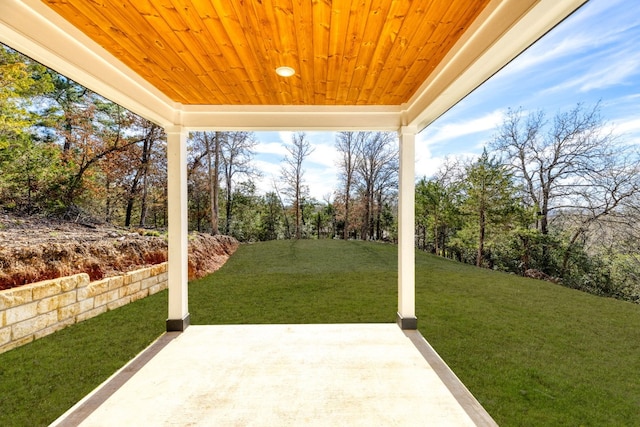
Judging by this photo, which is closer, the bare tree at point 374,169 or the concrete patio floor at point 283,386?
the concrete patio floor at point 283,386

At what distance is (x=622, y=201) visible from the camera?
7477mm

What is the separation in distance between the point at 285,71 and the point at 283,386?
269 centimetres

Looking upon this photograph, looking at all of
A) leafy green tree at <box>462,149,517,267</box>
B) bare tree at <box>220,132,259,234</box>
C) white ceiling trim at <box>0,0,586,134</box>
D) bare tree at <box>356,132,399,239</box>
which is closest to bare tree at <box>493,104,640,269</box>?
leafy green tree at <box>462,149,517,267</box>

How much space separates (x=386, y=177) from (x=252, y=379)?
12796 millimetres

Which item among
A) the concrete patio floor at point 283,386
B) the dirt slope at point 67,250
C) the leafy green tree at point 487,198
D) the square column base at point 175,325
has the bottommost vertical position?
the concrete patio floor at point 283,386

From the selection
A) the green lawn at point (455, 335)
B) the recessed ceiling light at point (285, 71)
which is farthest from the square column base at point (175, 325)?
the recessed ceiling light at point (285, 71)

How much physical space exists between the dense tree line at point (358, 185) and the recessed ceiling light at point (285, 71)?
5687mm

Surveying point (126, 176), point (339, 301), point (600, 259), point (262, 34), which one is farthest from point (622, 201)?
point (126, 176)

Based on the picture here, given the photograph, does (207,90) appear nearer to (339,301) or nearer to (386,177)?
(339,301)

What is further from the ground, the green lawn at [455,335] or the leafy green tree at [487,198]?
the leafy green tree at [487,198]

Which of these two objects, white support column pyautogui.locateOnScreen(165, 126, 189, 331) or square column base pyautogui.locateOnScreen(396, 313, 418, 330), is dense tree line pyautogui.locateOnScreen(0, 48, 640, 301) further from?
square column base pyautogui.locateOnScreen(396, 313, 418, 330)

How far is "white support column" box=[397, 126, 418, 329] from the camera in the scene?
3.52 meters

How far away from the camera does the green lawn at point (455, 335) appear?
8.42 ft

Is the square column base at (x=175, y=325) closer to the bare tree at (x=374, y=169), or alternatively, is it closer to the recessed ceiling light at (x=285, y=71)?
the recessed ceiling light at (x=285, y=71)
